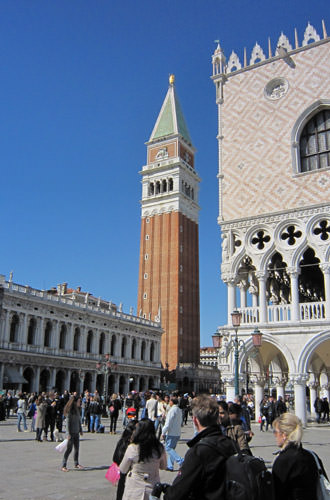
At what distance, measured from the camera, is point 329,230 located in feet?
55.4

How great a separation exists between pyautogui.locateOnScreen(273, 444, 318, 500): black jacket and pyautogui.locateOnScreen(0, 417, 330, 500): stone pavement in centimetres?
387

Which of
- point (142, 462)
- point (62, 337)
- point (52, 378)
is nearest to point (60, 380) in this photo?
point (52, 378)

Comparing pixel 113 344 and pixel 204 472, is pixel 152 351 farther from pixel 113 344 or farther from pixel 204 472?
pixel 204 472

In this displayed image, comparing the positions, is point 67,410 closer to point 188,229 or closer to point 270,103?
point 270,103

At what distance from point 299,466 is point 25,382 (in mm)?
36686

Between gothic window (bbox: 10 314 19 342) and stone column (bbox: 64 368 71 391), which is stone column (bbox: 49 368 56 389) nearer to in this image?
stone column (bbox: 64 368 71 391)

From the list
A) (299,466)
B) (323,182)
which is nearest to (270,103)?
(323,182)

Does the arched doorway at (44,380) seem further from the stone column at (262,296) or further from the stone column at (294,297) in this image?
the stone column at (294,297)

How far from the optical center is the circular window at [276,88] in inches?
746

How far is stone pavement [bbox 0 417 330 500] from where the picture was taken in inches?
260

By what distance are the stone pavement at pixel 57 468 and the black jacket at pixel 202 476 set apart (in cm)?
404

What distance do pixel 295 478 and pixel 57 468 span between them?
258 inches

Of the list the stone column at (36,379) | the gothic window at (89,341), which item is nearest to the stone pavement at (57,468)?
the stone column at (36,379)

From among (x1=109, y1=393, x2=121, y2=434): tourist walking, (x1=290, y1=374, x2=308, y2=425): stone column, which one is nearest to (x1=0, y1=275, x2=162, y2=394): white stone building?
(x1=109, y1=393, x2=121, y2=434): tourist walking
